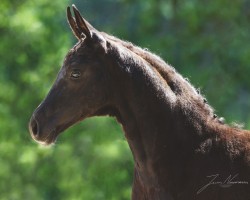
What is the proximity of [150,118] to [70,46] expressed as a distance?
795 centimetres

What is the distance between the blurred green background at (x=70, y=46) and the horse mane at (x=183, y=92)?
6.20 meters

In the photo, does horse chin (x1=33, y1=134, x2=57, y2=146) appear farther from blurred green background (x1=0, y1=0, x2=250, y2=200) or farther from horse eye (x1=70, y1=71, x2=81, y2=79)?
blurred green background (x1=0, y1=0, x2=250, y2=200)

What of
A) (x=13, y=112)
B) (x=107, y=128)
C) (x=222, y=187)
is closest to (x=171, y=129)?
(x=222, y=187)

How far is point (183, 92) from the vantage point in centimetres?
627

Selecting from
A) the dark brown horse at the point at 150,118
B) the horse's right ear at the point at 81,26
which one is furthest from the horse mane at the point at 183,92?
the horse's right ear at the point at 81,26

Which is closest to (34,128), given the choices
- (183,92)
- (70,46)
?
(183,92)

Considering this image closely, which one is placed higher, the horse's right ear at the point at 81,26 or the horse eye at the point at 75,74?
the horse's right ear at the point at 81,26

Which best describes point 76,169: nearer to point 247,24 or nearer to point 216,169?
point 247,24

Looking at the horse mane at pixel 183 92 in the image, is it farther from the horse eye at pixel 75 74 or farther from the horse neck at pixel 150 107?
the horse eye at pixel 75 74

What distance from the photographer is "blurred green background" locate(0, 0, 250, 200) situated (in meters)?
13.0

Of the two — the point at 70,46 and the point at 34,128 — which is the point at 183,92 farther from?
the point at 70,46

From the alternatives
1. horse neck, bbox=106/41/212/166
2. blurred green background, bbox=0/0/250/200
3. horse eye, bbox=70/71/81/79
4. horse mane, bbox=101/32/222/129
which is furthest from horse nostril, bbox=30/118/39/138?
blurred green background, bbox=0/0/250/200

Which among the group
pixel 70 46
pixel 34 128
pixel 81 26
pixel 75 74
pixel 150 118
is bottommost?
pixel 150 118

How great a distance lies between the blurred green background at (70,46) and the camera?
42.6 feet
